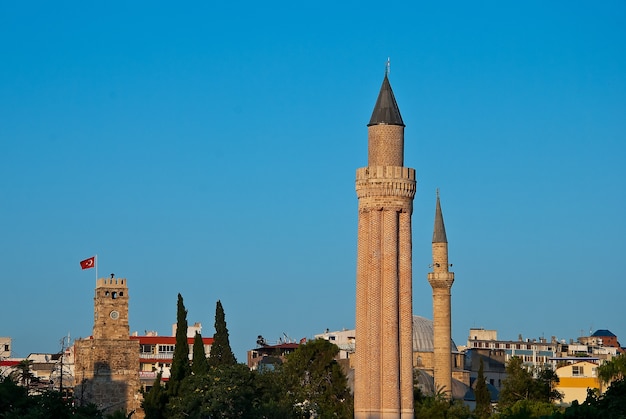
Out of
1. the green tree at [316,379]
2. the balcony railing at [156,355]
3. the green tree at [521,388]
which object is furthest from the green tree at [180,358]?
the balcony railing at [156,355]

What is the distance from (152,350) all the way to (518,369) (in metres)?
A: 34.9

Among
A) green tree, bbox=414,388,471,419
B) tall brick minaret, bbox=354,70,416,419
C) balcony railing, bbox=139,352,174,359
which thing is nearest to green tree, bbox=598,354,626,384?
green tree, bbox=414,388,471,419

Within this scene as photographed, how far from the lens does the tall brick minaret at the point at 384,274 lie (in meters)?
57.5

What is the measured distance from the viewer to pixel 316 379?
75188mm

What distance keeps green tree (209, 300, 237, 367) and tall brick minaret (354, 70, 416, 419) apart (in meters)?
15.7

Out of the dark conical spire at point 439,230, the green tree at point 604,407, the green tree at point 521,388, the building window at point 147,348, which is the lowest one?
the green tree at point 604,407

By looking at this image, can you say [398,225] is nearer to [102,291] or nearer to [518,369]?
[518,369]

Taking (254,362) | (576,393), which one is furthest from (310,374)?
(254,362)

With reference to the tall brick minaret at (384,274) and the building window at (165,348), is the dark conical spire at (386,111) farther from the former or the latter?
the building window at (165,348)

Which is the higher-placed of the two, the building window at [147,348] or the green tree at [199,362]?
the building window at [147,348]

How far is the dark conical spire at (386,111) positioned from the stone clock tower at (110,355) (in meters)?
27.8

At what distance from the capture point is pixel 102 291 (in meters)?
80.8

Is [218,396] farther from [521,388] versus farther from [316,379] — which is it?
[521,388]

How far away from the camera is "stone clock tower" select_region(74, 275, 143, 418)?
3142 inches
